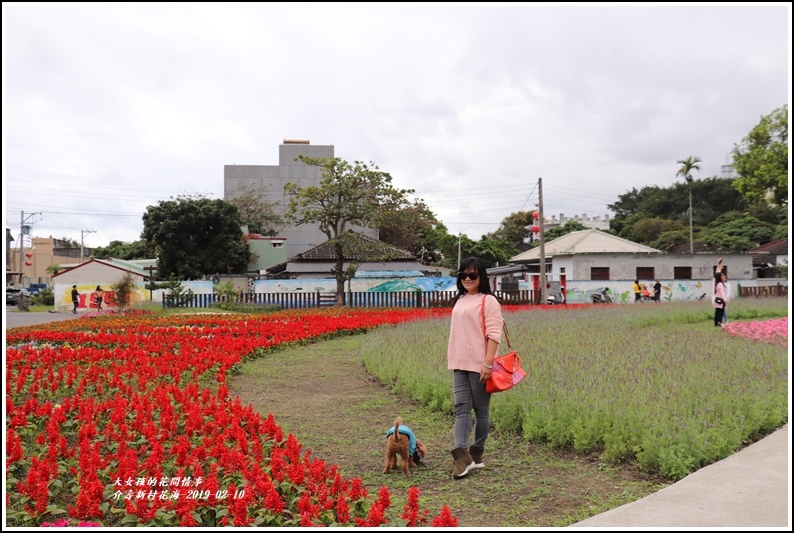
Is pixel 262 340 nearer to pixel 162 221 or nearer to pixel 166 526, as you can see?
pixel 166 526

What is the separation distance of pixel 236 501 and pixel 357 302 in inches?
1005

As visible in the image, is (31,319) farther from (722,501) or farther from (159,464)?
(722,501)

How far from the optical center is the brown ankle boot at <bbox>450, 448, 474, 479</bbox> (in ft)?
16.8

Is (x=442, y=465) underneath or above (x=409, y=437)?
underneath

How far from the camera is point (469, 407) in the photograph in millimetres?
5340

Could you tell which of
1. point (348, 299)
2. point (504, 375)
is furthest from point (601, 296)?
point (504, 375)

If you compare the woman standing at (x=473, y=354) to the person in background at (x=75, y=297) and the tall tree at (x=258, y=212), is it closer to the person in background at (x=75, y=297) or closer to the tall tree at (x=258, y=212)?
the person in background at (x=75, y=297)

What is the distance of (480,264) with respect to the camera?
17.6ft

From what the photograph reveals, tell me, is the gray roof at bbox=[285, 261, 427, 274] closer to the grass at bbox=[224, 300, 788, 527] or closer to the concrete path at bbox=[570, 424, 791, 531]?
the grass at bbox=[224, 300, 788, 527]

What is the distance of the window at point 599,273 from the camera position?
35.7 meters

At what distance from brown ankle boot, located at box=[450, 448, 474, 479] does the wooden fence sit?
22857 mm

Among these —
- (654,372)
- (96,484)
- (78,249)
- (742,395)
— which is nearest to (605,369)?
(654,372)

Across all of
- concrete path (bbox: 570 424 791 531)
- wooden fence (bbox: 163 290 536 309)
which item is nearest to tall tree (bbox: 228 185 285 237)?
wooden fence (bbox: 163 290 536 309)

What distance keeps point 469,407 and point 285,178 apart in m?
58.7
